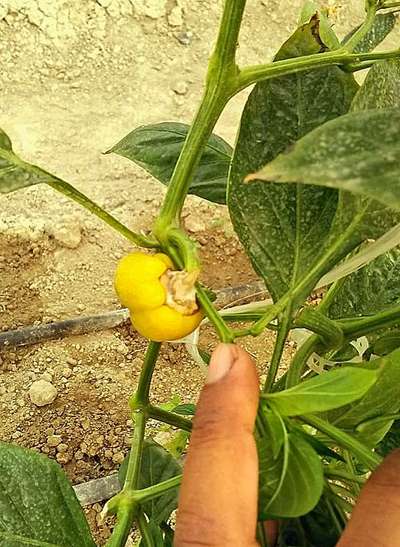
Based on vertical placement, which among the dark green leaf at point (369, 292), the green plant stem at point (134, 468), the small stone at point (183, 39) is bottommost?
the small stone at point (183, 39)

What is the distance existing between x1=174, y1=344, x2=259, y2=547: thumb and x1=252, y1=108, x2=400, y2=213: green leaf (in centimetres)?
17

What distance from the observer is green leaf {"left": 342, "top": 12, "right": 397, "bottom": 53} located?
2.58 ft

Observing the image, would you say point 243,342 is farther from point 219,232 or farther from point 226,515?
point 226,515

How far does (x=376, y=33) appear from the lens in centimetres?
80

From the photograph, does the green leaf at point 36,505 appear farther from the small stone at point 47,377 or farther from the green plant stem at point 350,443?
the small stone at point 47,377

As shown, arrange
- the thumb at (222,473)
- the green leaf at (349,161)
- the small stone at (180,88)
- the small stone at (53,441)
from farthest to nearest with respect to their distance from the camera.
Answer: the small stone at (180,88)
the small stone at (53,441)
the thumb at (222,473)
the green leaf at (349,161)

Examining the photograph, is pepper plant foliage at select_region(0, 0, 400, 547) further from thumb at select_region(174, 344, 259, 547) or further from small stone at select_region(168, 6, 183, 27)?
small stone at select_region(168, 6, 183, 27)

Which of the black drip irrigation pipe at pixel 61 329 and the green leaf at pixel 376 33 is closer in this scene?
the green leaf at pixel 376 33

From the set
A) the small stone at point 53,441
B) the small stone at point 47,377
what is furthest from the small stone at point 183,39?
the small stone at point 53,441

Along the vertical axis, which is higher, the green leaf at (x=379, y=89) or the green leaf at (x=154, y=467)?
the green leaf at (x=379, y=89)

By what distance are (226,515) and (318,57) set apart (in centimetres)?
28

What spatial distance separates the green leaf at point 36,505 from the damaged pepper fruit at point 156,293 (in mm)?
220

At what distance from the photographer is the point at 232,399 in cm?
50

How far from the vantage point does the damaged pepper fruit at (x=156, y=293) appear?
499 mm
